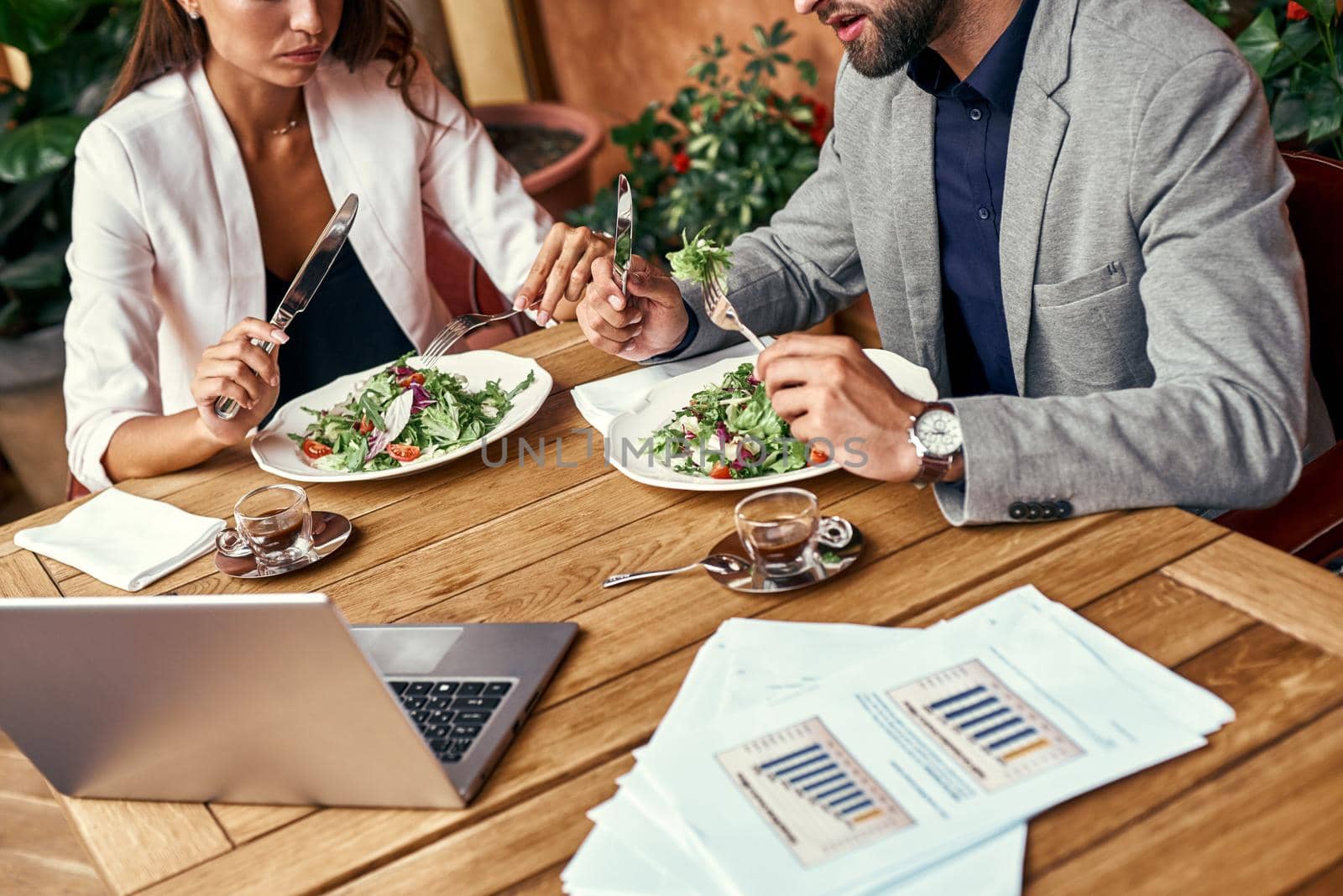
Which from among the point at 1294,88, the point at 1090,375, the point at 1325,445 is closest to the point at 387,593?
the point at 1090,375

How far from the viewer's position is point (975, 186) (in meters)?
1.72

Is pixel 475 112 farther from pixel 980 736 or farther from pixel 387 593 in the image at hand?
pixel 980 736

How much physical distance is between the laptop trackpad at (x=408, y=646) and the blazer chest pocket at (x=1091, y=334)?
858mm

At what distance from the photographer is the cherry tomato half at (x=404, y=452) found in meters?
1.63

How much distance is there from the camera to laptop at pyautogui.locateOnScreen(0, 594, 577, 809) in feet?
3.01

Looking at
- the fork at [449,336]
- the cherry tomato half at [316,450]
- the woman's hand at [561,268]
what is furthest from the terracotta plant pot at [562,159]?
the cherry tomato half at [316,450]

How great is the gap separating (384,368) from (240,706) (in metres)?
0.91

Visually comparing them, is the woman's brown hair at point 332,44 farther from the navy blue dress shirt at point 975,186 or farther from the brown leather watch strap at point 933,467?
the brown leather watch strap at point 933,467

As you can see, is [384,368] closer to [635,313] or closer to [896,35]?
[635,313]

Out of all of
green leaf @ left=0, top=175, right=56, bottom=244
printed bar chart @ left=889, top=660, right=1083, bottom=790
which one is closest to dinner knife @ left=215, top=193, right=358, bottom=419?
printed bar chart @ left=889, top=660, right=1083, bottom=790

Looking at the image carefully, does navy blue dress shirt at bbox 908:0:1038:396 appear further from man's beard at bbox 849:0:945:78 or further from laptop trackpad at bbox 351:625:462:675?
laptop trackpad at bbox 351:625:462:675

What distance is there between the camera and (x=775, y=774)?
0.94 metres

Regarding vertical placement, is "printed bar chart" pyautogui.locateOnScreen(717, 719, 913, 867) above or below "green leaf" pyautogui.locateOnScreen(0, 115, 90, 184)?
below

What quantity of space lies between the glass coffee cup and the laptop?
1.20 ft
